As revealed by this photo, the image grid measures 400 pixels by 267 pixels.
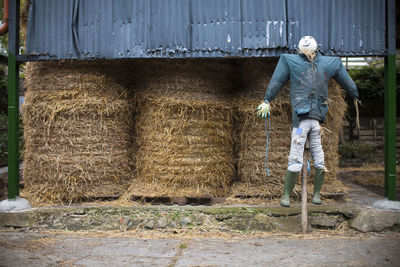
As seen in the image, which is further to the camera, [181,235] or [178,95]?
[178,95]

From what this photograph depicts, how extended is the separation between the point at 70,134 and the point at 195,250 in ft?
7.20

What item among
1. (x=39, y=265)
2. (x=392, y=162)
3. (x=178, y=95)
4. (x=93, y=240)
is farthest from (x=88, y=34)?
(x=392, y=162)

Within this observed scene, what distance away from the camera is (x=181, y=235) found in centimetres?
428

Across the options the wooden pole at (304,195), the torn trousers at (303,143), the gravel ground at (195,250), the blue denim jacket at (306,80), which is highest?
the blue denim jacket at (306,80)

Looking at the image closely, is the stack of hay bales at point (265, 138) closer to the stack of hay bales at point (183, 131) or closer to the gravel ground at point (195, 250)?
the stack of hay bales at point (183, 131)

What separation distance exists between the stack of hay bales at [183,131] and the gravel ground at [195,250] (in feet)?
3.00

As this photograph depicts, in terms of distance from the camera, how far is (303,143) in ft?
13.9

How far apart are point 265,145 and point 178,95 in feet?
4.11

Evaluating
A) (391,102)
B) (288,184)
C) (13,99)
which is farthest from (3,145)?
(391,102)

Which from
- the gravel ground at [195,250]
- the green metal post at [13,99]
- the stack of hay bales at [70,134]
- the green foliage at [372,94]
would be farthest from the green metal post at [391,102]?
the green foliage at [372,94]

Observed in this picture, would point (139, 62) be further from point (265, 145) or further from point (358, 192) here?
point (358, 192)

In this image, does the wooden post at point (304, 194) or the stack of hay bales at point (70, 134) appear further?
the stack of hay bales at point (70, 134)

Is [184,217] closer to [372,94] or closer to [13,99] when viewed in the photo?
[13,99]

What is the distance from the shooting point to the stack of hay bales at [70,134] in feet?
16.0
